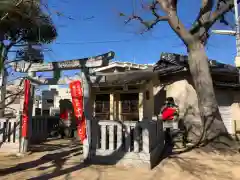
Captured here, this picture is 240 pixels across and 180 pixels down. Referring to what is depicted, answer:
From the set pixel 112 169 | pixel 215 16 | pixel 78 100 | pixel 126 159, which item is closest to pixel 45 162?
pixel 78 100

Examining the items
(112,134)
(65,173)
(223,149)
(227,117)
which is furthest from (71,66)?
(227,117)

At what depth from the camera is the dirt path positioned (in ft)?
17.9

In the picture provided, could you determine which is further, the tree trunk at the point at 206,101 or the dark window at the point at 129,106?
the dark window at the point at 129,106

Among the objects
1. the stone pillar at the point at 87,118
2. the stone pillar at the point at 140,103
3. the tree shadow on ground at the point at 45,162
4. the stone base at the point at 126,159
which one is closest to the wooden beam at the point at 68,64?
the stone pillar at the point at 87,118

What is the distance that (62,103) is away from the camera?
13.5 metres

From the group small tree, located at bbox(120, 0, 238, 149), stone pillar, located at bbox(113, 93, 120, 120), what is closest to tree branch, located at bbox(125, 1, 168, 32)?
small tree, located at bbox(120, 0, 238, 149)

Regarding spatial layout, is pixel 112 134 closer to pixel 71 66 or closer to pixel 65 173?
pixel 65 173

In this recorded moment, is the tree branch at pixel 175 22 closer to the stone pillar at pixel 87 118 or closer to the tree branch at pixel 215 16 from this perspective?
the tree branch at pixel 215 16

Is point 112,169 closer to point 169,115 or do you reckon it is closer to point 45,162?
point 45,162

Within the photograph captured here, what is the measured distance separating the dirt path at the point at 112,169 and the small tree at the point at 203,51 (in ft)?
4.23

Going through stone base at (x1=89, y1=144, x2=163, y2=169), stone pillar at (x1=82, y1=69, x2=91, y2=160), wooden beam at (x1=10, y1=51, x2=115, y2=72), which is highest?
wooden beam at (x1=10, y1=51, x2=115, y2=72)

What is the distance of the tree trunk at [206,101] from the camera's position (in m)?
8.59

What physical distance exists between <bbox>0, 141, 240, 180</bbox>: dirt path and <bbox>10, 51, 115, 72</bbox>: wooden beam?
280 cm

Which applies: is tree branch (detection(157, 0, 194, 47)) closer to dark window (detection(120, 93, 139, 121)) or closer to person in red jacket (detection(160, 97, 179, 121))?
person in red jacket (detection(160, 97, 179, 121))
